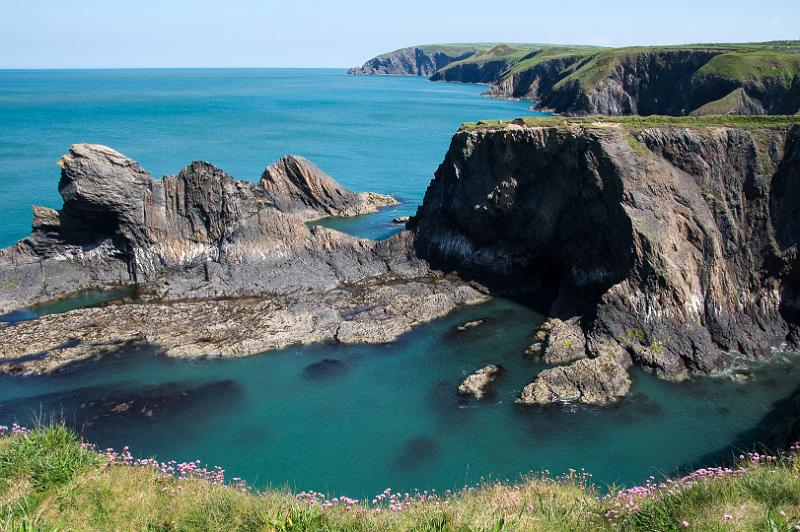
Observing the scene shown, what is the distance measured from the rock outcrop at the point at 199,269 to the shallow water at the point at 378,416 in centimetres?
335

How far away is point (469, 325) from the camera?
37031 millimetres

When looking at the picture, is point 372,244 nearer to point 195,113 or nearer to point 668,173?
point 668,173

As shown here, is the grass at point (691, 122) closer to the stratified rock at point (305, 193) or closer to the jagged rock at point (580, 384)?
the jagged rock at point (580, 384)

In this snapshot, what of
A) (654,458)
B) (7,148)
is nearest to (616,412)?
(654,458)

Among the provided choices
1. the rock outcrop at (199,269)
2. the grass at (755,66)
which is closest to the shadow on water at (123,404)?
the rock outcrop at (199,269)

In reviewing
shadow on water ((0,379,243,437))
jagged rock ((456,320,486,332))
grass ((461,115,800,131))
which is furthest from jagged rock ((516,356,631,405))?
grass ((461,115,800,131))

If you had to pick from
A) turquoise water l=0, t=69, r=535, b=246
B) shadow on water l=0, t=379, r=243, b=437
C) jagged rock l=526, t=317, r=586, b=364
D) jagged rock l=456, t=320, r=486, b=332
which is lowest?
shadow on water l=0, t=379, r=243, b=437

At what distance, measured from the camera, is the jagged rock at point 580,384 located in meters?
28.5

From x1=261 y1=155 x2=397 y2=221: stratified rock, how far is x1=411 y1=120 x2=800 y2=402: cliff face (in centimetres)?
2374

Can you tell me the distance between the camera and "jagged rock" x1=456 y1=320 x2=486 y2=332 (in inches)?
1445

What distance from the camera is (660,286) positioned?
3347 cm

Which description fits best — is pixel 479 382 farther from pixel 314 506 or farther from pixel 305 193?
pixel 305 193

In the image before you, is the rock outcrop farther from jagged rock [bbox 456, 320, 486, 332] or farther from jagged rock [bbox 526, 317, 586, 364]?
jagged rock [bbox 526, 317, 586, 364]

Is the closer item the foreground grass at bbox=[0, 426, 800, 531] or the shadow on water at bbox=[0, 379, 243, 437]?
the foreground grass at bbox=[0, 426, 800, 531]
